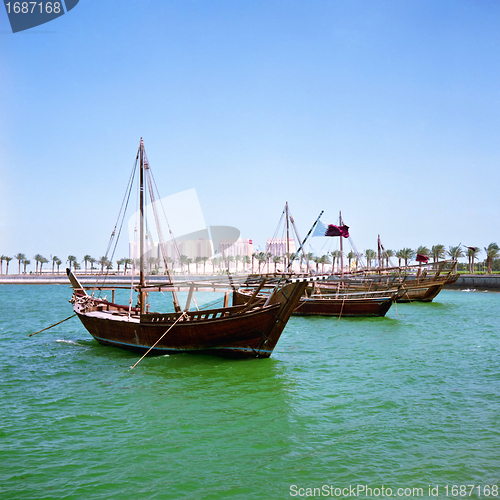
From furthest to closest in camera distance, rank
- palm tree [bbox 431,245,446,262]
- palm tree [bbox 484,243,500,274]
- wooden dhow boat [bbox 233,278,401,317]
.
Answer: palm tree [bbox 431,245,446,262] → palm tree [bbox 484,243,500,274] → wooden dhow boat [bbox 233,278,401,317]

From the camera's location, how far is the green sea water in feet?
25.1

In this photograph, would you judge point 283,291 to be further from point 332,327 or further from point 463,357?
point 332,327

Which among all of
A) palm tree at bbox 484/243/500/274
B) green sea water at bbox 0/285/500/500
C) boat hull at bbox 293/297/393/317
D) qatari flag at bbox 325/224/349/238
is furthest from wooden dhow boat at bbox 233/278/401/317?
palm tree at bbox 484/243/500/274

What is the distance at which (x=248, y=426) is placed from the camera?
10195 millimetres

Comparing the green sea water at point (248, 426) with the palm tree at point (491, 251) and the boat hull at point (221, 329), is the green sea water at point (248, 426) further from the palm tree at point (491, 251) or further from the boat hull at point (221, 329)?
the palm tree at point (491, 251)

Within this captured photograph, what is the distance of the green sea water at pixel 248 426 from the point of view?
7660mm

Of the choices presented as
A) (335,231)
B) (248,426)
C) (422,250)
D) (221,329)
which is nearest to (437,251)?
(422,250)

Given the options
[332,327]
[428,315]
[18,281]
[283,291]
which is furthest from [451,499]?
[18,281]

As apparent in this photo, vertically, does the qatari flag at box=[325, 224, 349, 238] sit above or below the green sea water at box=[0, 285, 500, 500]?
above

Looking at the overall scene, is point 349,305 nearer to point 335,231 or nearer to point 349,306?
point 349,306

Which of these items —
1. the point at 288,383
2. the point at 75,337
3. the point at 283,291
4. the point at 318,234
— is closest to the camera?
the point at 288,383

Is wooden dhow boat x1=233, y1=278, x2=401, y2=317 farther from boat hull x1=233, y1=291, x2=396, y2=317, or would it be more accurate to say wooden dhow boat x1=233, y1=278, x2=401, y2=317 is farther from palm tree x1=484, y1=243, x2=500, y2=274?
palm tree x1=484, y1=243, x2=500, y2=274

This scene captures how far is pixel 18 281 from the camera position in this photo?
12812cm

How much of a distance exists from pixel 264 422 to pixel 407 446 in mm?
3380
